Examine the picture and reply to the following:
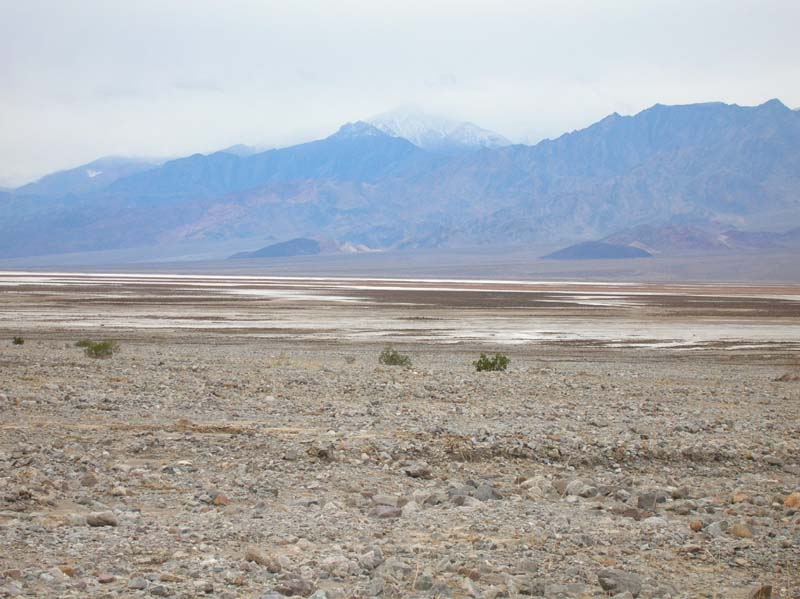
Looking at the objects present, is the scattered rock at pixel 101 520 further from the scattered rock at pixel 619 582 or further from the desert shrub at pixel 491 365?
the desert shrub at pixel 491 365

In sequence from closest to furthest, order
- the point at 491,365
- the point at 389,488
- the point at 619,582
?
the point at 619,582 < the point at 389,488 < the point at 491,365

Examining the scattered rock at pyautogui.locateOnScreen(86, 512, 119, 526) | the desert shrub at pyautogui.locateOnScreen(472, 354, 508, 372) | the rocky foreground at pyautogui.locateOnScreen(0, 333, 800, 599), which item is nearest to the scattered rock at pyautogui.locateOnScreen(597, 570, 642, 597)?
the rocky foreground at pyautogui.locateOnScreen(0, 333, 800, 599)

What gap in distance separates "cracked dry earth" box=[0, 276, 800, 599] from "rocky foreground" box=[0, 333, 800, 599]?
30mm

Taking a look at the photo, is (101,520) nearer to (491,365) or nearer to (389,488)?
(389,488)

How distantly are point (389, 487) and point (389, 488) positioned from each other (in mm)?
47

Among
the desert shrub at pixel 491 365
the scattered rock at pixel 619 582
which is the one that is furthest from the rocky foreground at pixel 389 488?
the desert shrub at pixel 491 365

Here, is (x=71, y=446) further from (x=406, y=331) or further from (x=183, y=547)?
(x=406, y=331)

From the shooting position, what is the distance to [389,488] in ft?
33.2

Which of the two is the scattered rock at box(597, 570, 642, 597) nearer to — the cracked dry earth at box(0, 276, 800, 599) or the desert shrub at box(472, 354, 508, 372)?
the cracked dry earth at box(0, 276, 800, 599)

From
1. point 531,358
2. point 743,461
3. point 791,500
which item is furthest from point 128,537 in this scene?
point 531,358

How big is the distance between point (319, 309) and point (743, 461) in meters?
43.9

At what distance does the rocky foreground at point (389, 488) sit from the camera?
23.6 feet

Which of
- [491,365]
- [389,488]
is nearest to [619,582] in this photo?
[389,488]

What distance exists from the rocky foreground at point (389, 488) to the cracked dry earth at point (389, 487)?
30 millimetres
